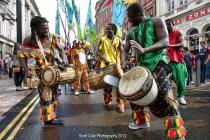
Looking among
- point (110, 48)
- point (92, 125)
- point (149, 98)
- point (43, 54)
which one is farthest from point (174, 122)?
point (110, 48)

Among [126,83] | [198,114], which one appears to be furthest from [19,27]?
[126,83]

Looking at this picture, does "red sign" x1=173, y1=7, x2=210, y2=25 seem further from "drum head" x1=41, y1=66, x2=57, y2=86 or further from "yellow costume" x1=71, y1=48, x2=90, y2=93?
"drum head" x1=41, y1=66, x2=57, y2=86

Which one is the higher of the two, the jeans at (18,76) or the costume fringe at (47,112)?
the jeans at (18,76)

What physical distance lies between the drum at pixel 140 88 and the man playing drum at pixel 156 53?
0.95 ft

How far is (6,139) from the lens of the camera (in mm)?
4832

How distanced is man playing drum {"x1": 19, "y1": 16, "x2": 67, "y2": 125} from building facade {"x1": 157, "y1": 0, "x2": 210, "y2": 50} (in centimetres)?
2205

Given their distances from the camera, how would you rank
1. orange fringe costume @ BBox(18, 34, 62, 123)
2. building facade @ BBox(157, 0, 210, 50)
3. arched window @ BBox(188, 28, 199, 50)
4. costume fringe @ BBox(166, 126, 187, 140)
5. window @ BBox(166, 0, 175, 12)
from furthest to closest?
window @ BBox(166, 0, 175, 12), arched window @ BBox(188, 28, 199, 50), building facade @ BBox(157, 0, 210, 50), orange fringe costume @ BBox(18, 34, 62, 123), costume fringe @ BBox(166, 126, 187, 140)

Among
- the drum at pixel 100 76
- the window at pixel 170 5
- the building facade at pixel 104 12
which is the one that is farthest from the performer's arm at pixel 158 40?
the window at pixel 170 5

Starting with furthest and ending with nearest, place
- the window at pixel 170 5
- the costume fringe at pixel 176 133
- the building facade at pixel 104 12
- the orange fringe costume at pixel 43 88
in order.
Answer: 1. the window at pixel 170 5
2. the building facade at pixel 104 12
3. the orange fringe costume at pixel 43 88
4. the costume fringe at pixel 176 133

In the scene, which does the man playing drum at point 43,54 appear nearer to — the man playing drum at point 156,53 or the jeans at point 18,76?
the man playing drum at point 156,53

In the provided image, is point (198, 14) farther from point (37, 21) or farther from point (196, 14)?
point (37, 21)

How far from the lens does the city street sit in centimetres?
485

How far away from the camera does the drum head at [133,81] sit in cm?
358

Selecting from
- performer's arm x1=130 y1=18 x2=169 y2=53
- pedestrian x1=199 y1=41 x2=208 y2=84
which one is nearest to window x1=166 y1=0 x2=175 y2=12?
pedestrian x1=199 y1=41 x2=208 y2=84
